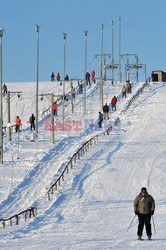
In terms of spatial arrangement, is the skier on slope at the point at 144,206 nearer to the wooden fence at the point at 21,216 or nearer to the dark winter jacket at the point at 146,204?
the dark winter jacket at the point at 146,204

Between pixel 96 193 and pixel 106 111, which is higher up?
pixel 106 111

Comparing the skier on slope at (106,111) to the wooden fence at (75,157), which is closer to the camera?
the wooden fence at (75,157)

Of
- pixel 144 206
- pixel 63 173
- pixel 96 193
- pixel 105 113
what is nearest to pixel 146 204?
pixel 144 206

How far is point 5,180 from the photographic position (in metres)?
33.2

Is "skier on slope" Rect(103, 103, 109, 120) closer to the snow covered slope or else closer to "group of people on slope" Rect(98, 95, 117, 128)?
"group of people on slope" Rect(98, 95, 117, 128)

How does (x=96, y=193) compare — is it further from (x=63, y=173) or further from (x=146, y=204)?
(x=146, y=204)

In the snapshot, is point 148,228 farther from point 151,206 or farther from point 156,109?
point 156,109

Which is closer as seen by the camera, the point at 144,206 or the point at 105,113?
the point at 144,206

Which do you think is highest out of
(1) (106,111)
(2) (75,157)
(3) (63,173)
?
(1) (106,111)

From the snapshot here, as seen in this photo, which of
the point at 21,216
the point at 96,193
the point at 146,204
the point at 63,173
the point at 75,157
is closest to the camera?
the point at 146,204

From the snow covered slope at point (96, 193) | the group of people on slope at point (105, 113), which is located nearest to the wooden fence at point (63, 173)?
the snow covered slope at point (96, 193)

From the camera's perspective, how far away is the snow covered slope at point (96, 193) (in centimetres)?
2027

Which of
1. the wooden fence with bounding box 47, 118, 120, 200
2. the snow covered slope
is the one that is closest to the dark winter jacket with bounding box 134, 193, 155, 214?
the snow covered slope

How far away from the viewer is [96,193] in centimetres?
2953
